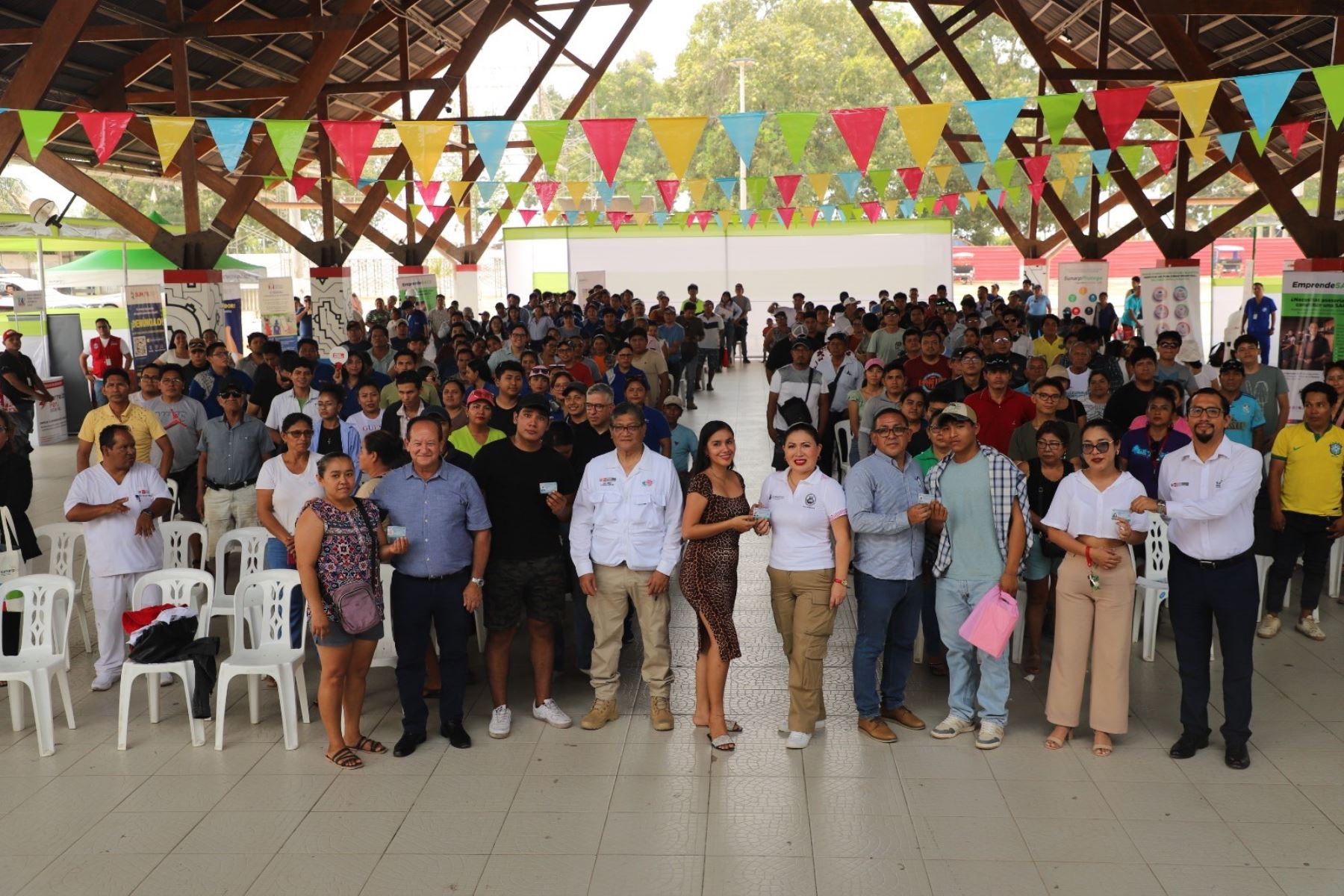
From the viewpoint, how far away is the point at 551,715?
4.62 meters

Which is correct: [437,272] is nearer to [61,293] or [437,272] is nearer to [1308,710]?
[61,293]

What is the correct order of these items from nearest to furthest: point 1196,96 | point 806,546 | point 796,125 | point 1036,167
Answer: point 806,546 < point 1196,96 < point 796,125 < point 1036,167

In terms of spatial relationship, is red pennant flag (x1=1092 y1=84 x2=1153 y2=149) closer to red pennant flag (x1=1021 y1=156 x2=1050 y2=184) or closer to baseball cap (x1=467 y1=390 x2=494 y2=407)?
red pennant flag (x1=1021 y1=156 x2=1050 y2=184)

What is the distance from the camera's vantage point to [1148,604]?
527 centimetres

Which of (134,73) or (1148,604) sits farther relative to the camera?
(134,73)

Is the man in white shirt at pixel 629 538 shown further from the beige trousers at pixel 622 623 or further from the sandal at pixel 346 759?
the sandal at pixel 346 759

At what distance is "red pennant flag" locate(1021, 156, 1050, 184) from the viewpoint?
41.6 feet

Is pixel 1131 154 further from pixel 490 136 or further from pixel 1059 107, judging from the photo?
pixel 490 136

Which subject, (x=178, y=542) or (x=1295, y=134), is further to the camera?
(x=1295, y=134)

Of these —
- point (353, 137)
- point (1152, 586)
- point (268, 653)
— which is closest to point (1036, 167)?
point (353, 137)

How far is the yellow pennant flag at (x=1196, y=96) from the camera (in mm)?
7352

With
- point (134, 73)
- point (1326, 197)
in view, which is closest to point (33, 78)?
point (134, 73)

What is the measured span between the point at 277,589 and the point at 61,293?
25006mm

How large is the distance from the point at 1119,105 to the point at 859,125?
1783 mm
